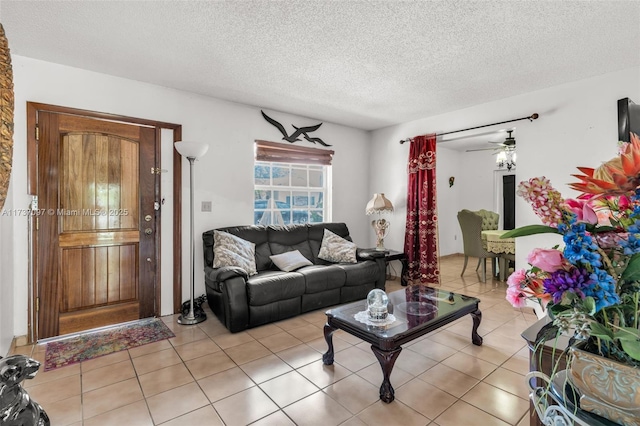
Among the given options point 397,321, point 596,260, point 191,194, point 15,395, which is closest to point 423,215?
point 397,321

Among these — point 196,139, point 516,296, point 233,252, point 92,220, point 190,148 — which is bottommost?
point 233,252

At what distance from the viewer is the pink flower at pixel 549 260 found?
605 millimetres

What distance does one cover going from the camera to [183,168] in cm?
336

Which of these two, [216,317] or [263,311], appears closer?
[263,311]

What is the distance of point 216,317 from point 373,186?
3156 mm

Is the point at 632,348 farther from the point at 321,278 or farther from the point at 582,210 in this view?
the point at 321,278

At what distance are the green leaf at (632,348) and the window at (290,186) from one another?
3.74 m

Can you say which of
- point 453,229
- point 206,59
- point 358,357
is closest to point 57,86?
point 206,59

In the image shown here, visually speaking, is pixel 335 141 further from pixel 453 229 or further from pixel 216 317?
pixel 453 229

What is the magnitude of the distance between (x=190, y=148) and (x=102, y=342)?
6.05 feet

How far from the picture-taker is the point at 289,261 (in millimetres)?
3531

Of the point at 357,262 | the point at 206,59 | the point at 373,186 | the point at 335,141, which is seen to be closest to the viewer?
the point at 206,59

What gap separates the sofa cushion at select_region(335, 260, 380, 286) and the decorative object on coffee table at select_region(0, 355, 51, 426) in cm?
266

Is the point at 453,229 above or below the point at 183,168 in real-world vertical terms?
below
